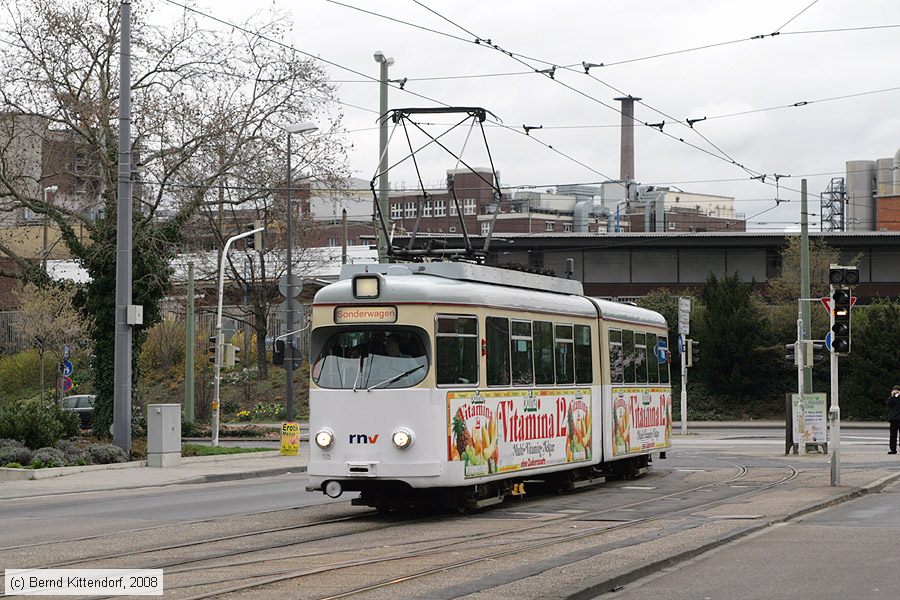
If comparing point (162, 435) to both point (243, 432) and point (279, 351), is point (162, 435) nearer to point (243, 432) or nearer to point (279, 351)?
point (279, 351)

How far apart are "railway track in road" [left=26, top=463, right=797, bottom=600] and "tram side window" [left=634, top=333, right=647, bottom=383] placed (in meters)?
5.05

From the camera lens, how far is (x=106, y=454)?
1123 inches

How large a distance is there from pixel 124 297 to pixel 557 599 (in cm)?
2034

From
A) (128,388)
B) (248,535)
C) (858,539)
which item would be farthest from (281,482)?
(858,539)

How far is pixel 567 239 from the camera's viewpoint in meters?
69.8

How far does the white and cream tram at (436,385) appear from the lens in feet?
56.0

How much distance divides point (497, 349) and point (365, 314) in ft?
7.04

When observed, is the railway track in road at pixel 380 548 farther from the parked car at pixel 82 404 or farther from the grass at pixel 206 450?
the parked car at pixel 82 404

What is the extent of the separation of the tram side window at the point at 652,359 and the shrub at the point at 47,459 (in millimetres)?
11969

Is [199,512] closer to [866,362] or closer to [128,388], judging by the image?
[128,388]

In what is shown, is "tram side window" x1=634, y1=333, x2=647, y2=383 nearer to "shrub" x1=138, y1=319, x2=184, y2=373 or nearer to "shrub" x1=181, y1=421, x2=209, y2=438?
"shrub" x1=181, y1=421, x2=209, y2=438

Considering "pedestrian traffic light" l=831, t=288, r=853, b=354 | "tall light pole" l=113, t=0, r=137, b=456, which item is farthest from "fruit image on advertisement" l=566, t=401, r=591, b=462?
"tall light pole" l=113, t=0, r=137, b=456

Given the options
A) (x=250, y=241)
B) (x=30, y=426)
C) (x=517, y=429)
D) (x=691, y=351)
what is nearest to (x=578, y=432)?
(x=517, y=429)

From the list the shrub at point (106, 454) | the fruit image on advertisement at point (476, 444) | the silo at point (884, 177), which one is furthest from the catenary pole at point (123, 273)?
the silo at point (884, 177)
